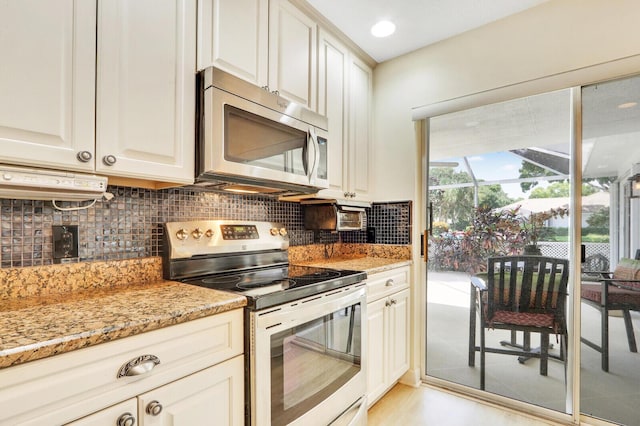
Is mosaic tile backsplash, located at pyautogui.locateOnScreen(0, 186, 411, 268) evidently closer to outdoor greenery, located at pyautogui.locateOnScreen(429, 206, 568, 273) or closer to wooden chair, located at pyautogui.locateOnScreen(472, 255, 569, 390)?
outdoor greenery, located at pyautogui.locateOnScreen(429, 206, 568, 273)

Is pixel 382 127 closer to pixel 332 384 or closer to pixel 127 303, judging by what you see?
pixel 332 384

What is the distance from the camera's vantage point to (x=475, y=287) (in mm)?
2191

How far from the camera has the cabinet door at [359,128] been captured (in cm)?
227

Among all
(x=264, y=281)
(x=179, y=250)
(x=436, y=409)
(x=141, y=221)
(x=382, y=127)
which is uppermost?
(x=382, y=127)

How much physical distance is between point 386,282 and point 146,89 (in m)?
1.65

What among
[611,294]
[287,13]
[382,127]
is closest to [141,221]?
[287,13]

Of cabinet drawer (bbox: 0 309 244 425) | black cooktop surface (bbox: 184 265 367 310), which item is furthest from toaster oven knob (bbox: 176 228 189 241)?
cabinet drawer (bbox: 0 309 244 425)

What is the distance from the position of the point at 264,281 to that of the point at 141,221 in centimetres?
63

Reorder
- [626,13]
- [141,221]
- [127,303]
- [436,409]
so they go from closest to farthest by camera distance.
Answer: [127,303]
[141,221]
[626,13]
[436,409]

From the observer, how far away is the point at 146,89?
116cm

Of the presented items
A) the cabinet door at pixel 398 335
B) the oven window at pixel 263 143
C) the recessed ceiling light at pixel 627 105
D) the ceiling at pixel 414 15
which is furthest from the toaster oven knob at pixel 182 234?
the recessed ceiling light at pixel 627 105

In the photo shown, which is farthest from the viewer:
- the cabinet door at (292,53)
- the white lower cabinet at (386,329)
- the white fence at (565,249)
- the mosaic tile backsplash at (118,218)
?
the white lower cabinet at (386,329)

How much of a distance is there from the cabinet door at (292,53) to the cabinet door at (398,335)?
1.42 m

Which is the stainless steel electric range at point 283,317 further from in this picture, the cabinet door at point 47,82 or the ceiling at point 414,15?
the ceiling at point 414,15
